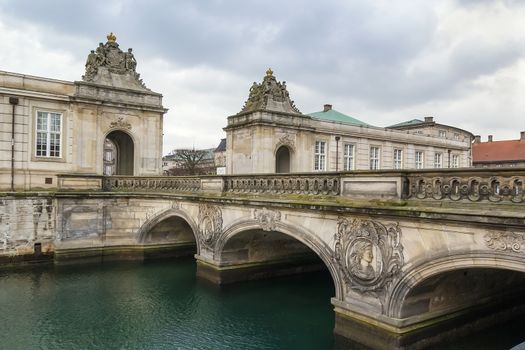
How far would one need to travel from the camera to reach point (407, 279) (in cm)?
870

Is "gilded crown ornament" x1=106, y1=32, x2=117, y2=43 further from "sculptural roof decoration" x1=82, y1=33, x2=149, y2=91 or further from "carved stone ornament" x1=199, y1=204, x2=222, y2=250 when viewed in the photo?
"carved stone ornament" x1=199, y1=204, x2=222, y2=250

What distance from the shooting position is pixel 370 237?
9.43 metres

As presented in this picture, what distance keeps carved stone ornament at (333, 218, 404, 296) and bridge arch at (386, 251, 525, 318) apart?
290 mm

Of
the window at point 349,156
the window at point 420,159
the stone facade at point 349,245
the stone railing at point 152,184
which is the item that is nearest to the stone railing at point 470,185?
the stone facade at point 349,245

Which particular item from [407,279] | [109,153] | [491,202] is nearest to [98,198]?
[407,279]

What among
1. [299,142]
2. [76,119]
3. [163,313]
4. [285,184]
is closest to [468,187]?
[285,184]

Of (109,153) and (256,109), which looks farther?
(109,153)

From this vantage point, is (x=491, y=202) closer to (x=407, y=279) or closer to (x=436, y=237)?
(x=436, y=237)

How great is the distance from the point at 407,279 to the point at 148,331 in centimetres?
729

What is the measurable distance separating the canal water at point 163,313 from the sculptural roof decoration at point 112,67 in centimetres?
953

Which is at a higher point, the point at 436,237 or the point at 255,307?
the point at 436,237

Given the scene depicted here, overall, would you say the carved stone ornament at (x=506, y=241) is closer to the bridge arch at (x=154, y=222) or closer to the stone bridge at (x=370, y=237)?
the stone bridge at (x=370, y=237)

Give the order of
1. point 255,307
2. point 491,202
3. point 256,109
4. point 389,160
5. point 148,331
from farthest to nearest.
Result: point 389,160 < point 256,109 < point 255,307 < point 148,331 < point 491,202

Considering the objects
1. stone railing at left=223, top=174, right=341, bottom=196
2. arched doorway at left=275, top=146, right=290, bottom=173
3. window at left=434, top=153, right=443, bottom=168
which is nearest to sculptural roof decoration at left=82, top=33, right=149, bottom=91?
arched doorway at left=275, top=146, right=290, bottom=173
